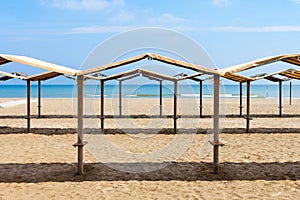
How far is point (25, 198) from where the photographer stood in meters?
5.36

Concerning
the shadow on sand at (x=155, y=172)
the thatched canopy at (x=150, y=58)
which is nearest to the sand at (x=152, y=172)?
the shadow on sand at (x=155, y=172)

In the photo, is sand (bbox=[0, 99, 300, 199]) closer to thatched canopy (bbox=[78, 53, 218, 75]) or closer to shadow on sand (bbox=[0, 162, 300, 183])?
shadow on sand (bbox=[0, 162, 300, 183])

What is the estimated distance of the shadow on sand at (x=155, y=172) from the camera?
21.0ft

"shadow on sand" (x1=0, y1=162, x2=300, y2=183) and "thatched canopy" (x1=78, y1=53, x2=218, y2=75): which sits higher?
"thatched canopy" (x1=78, y1=53, x2=218, y2=75)

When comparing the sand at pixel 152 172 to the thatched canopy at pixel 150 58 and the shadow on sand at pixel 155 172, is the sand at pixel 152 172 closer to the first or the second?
the shadow on sand at pixel 155 172

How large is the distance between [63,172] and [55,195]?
1292 millimetres

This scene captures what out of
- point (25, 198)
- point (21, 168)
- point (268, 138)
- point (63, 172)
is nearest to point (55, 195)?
point (25, 198)

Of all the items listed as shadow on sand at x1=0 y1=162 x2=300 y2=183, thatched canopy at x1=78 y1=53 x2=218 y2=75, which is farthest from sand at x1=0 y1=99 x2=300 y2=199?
thatched canopy at x1=78 y1=53 x2=218 y2=75

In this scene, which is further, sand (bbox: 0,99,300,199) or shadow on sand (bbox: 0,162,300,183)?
shadow on sand (bbox: 0,162,300,183)

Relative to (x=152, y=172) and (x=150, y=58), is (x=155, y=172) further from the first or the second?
(x=150, y=58)

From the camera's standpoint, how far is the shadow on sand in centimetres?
639

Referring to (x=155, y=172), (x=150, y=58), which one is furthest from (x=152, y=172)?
(x=150, y=58)

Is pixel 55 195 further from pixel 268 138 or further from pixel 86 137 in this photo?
pixel 268 138

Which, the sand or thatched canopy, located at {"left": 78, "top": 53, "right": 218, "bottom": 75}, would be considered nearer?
the sand
